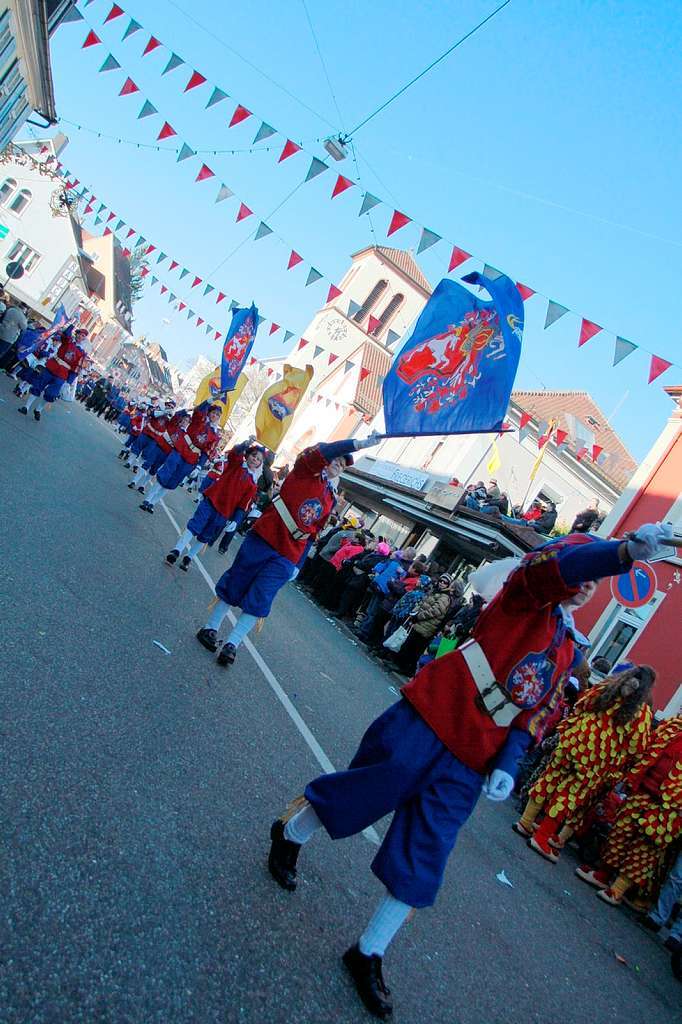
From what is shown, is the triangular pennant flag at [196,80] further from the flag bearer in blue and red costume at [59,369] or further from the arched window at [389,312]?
the arched window at [389,312]

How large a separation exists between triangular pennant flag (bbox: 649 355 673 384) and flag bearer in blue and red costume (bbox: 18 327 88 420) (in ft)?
37.8

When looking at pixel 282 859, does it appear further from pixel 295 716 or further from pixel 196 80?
pixel 196 80

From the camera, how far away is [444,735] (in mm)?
2852

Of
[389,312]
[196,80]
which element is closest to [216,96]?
[196,80]

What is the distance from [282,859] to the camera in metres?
3.19

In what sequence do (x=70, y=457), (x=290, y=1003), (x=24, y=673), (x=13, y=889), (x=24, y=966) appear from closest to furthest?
(x=24, y=966)
(x=13, y=889)
(x=290, y=1003)
(x=24, y=673)
(x=70, y=457)

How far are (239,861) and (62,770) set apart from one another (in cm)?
88

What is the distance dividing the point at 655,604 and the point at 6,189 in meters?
59.8

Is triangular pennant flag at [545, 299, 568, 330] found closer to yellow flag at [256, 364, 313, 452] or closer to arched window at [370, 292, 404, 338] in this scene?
yellow flag at [256, 364, 313, 452]

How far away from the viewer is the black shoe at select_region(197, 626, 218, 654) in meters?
6.18

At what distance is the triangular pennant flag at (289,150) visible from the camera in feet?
37.0

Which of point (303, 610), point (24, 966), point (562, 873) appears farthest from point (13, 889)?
point (303, 610)

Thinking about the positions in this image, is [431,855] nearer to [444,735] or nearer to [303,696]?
[444,735]

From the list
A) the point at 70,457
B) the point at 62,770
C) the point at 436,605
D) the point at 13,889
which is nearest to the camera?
the point at 13,889
